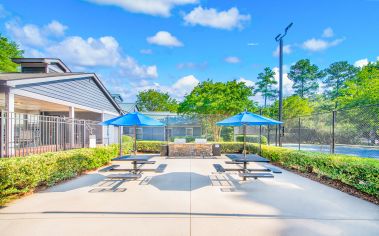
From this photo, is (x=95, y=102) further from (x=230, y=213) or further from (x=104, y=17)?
(x=230, y=213)

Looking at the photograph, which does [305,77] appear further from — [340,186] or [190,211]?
[190,211]

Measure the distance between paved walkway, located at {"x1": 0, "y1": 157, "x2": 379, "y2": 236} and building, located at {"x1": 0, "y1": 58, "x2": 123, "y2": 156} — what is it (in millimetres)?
2679

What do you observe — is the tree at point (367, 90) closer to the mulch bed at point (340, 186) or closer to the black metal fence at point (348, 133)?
the black metal fence at point (348, 133)

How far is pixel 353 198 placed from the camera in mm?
5566

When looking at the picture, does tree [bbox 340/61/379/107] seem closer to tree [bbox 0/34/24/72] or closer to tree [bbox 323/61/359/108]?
tree [bbox 323/61/359/108]

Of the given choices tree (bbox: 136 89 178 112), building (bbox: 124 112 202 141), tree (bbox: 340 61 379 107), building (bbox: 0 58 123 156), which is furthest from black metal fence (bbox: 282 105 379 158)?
tree (bbox: 136 89 178 112)

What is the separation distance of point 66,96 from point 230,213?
10.8 m

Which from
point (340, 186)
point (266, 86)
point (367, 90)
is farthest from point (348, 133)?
point (266, 86)

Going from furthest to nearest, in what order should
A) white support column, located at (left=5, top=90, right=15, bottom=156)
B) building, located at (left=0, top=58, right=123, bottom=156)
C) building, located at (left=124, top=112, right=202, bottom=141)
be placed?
1. building, located at (left=124, top=112, right=202, bottom=141)
2. building, located at (left=0, top=58, right=123, bottom=156)
3. white support column, located at (left=5, top=90, right=15, bottom=156)

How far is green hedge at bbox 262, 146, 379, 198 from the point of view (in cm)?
551

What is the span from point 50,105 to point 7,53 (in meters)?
25.5

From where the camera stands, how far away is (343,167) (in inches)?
255

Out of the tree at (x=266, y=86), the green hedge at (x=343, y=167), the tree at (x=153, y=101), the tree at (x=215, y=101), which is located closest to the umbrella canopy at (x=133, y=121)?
the green hedge at (x=343, y=167)

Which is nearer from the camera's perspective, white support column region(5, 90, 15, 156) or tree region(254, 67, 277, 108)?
white support column region(5, 90, 15, 156)
